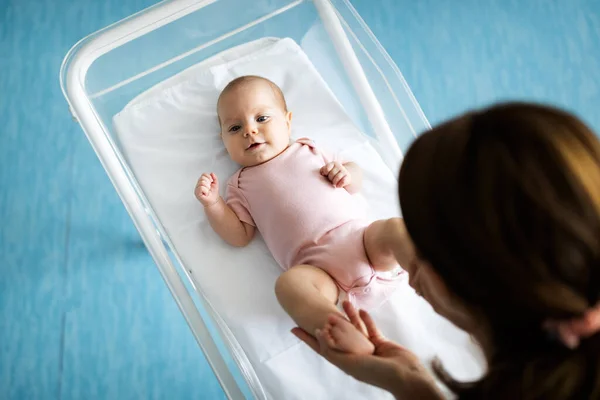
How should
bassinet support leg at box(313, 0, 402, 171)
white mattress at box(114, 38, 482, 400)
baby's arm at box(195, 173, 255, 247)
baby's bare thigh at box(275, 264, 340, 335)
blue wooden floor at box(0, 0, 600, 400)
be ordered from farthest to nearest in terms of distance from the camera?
blue wooden floor at box(0, 0, 600, 400) < bassinet support leg at box(313, 0, 402, 171) < baby's arm at box(195, 173, 255, 247) < white mattress at box(114, 38, 482, 400) < baby's bare thigh at box(275, 264, 340, 335)

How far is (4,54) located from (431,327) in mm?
1712

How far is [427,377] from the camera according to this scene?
768mm

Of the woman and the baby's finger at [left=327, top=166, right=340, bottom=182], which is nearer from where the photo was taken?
the woman

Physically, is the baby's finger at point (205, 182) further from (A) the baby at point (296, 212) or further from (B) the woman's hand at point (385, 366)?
(B) the woman's hand at point (385, 366)

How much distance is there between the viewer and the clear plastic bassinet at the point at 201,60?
1.04 metres

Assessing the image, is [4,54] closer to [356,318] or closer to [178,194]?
[178,194]

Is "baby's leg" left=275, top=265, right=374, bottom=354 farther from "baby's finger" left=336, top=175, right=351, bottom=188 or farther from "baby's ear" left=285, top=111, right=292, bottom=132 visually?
"baby's ear" left=285, top=111, right=292, bottom=132

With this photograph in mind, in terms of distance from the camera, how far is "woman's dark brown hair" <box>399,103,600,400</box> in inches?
Result: 20.4

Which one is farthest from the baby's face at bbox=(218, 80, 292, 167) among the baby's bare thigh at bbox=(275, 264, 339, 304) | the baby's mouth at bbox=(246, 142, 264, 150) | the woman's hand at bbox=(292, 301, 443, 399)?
the woman's hand at bbox=(292, 301, 443, 399)

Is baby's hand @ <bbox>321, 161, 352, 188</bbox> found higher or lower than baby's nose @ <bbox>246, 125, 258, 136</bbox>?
lower

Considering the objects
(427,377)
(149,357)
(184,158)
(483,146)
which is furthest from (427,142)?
(149,357)

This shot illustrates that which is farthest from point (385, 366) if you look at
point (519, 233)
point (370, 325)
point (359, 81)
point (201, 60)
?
point (201, 60)

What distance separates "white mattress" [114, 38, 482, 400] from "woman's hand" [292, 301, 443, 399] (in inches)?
8.1

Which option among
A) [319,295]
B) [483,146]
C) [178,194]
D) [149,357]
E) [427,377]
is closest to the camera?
[483,146]
